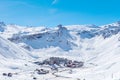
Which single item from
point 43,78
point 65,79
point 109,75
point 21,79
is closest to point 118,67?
point 109,75

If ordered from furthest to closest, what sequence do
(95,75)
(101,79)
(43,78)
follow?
(43,78), (95,75), (101,79)

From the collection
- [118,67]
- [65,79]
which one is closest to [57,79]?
[65,79]

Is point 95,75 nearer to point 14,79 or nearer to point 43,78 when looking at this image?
point 43,78

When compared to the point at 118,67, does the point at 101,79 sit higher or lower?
lower

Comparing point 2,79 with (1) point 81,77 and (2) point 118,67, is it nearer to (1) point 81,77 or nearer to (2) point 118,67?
(1) point 81,77

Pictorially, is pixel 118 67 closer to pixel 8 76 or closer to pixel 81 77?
pixel 81 77

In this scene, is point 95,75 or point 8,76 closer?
point 95,75

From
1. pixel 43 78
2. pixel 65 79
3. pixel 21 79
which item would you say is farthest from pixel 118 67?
pixel 21 79

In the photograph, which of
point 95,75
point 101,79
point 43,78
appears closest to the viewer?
point 101,79
